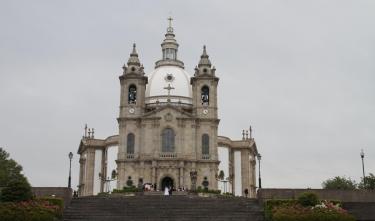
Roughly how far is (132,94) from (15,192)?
36714 mm

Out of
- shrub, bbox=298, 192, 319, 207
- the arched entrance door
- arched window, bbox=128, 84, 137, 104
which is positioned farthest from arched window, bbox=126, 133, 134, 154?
shrub, bbox=298, 192, 319, 207

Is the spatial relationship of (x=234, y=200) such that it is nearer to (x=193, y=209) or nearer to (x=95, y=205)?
(x=193, y=209)

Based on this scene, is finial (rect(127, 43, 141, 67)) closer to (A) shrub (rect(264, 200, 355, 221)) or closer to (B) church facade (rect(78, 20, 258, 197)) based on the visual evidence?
(B) church facade (rect(78, 20, 258, 197))

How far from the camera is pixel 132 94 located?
250 feet

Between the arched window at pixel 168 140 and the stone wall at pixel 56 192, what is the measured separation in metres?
26.6

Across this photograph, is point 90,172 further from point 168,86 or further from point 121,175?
point 168,86

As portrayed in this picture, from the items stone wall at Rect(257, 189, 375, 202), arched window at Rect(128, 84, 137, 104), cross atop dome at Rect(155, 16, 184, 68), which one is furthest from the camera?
cross atop dome at Rect(155, 16, 184, 68)

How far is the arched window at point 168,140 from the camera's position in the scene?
239 ft

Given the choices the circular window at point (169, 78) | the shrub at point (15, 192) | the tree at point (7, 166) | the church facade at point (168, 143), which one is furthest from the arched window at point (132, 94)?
the shrub at point (15, 192)

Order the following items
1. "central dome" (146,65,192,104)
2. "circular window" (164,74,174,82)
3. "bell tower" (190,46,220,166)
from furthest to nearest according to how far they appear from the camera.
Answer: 1. "circular window" (164,74,174,82)
2. "central dome" (146,65,192,104)
3. "bell tower" (190,46,220,166)

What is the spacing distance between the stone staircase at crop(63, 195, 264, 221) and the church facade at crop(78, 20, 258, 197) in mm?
22882

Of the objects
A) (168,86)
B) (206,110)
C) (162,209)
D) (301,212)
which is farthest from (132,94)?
(301,212)

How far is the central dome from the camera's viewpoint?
78.5 metres

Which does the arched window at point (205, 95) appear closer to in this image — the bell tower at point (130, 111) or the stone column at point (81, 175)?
the bell tower at point (130, 111)
